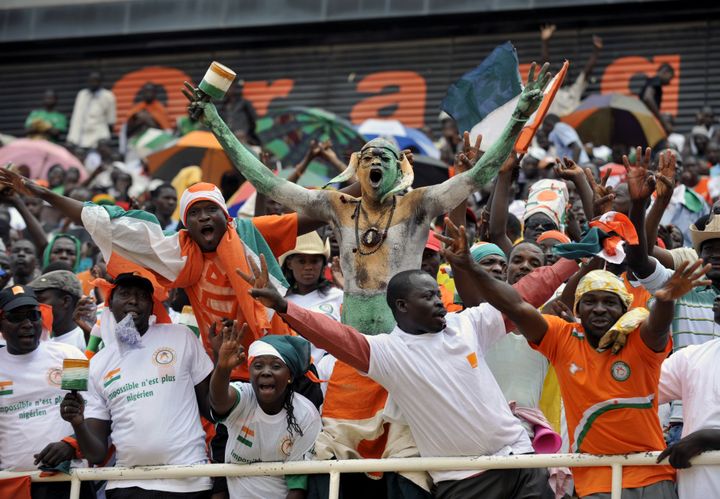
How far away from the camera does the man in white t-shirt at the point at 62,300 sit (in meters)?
8.38

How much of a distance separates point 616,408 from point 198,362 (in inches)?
91.1

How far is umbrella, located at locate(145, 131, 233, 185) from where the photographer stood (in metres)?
13.3

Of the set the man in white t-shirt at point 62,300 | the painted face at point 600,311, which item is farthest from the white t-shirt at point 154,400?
the painted face at point 600,311

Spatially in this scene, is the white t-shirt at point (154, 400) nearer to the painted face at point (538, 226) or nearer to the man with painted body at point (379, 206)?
the man with painted body at point (379, 206)

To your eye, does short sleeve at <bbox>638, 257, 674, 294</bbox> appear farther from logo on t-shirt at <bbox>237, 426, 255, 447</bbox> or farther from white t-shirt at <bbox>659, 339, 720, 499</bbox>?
logo on t-shirt at <bbox>237, 426, 255, 447</bbox>

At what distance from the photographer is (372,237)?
22.3 ft

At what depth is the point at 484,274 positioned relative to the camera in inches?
237

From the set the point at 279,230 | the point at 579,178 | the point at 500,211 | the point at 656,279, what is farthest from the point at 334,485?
the point at 579,178

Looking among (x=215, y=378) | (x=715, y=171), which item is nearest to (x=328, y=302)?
(x=215, y=378)

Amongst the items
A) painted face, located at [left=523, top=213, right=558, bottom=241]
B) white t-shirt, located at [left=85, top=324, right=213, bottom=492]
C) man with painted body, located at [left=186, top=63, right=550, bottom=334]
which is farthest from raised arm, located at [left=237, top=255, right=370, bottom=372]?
painted face, located at [left=523, top=213, right=558, bottom=241]

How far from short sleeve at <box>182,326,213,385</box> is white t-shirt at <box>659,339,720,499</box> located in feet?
7.83

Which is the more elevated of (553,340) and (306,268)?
(306,268)

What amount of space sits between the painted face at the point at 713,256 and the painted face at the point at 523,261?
1.08 metres

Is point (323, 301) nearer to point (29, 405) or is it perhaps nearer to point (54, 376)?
point (54, 376)
